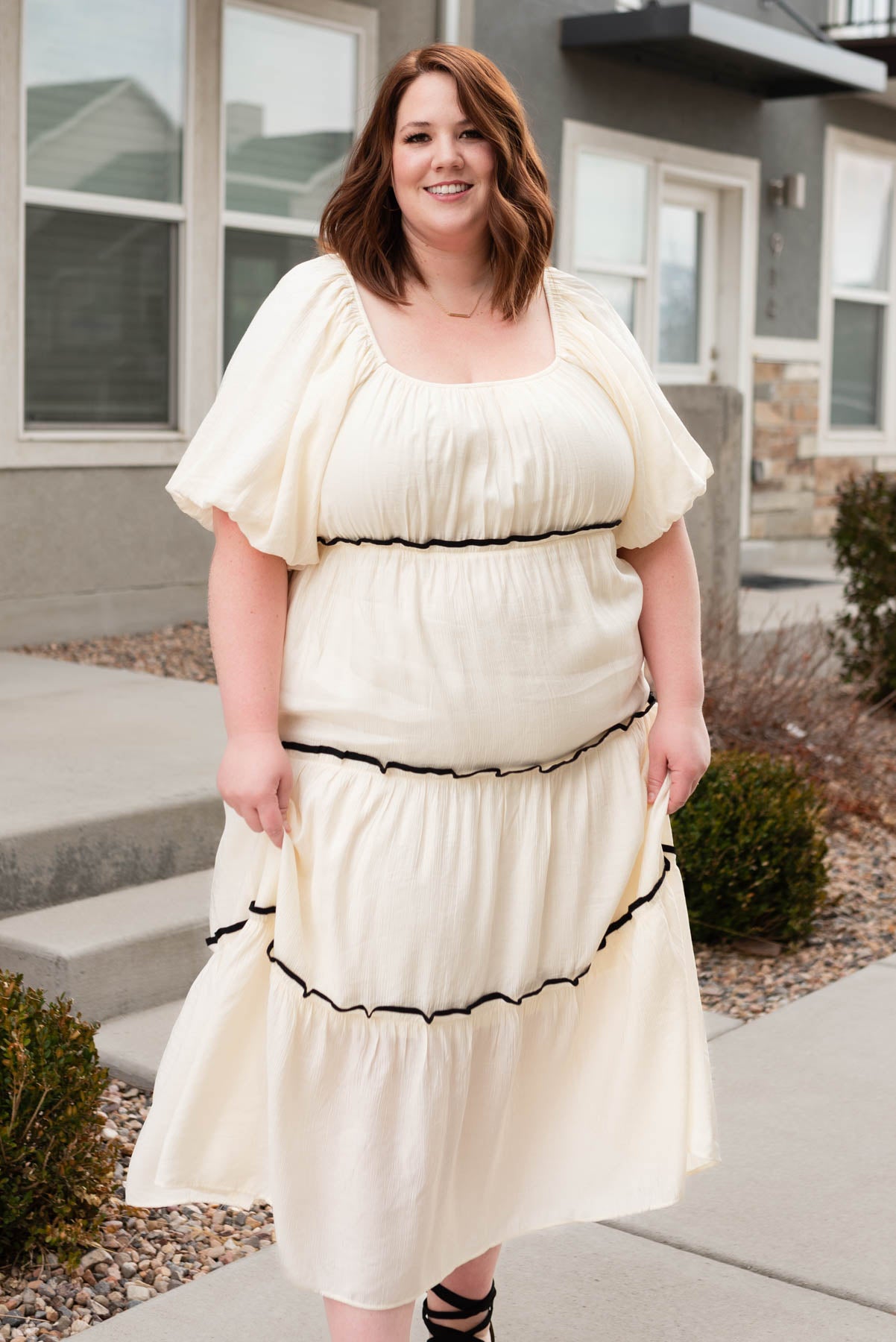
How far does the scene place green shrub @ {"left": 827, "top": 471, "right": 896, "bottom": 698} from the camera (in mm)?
6707

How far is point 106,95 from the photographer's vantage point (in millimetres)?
6707

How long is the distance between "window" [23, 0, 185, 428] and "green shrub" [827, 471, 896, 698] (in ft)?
10.1

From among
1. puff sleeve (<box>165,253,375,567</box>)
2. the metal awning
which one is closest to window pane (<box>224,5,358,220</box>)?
the metal awning

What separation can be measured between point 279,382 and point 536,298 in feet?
1.28

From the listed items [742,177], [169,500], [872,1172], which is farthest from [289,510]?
[742,177]

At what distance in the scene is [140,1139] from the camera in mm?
1939

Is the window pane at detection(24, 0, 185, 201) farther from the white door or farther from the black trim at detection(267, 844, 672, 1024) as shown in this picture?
the black trim at detection(267, 844, 672, 1024)

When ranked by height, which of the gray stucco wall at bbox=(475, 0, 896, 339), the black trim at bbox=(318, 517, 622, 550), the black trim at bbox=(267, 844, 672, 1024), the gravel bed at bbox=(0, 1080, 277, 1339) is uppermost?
the gray stucco wall at bbox=(475, 0, 896, 339)

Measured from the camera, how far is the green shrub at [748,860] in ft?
13.4

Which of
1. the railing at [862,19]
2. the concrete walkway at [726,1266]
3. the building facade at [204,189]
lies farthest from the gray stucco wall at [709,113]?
the concrete walkway at [726,1266]

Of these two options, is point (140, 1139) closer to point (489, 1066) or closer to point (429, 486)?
point (489, 1066)

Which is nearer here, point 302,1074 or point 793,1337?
point 302,1074

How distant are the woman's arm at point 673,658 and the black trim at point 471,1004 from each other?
0.14 m

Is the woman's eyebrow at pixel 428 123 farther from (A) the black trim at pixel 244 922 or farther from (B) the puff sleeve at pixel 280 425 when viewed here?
(A) the black trim at pixel 244 922
